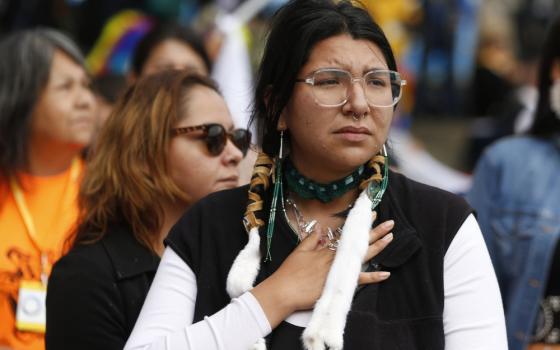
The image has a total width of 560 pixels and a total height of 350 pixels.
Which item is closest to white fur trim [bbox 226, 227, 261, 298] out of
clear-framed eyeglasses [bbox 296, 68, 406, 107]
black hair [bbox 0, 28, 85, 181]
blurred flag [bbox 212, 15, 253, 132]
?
clear-framed eyeglasses [bbox 296, 68, 406, 107]

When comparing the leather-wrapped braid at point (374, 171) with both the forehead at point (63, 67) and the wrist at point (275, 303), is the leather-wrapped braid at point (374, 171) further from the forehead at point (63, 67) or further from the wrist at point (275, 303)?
the forehead at point (63, 67)

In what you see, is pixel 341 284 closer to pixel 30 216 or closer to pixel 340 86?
pixel 340 86

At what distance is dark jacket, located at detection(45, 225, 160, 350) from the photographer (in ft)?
9.47

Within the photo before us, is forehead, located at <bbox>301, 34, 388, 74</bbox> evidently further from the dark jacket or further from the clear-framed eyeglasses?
the dark jacket

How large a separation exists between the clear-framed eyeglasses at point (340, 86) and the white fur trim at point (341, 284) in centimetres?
24

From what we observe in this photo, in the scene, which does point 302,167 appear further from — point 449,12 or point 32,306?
point 449,12

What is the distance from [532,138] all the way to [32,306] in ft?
6.99

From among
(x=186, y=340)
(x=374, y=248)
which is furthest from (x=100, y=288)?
(x=374, y=248)

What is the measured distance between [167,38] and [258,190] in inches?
127

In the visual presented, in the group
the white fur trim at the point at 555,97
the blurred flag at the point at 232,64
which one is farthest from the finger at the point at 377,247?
the blurred flag at the point at 232,64

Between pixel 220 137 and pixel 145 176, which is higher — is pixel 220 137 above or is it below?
above

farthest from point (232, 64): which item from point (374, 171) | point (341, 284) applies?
point (341, 284)

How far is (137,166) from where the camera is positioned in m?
3.24

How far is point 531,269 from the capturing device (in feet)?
12.2
